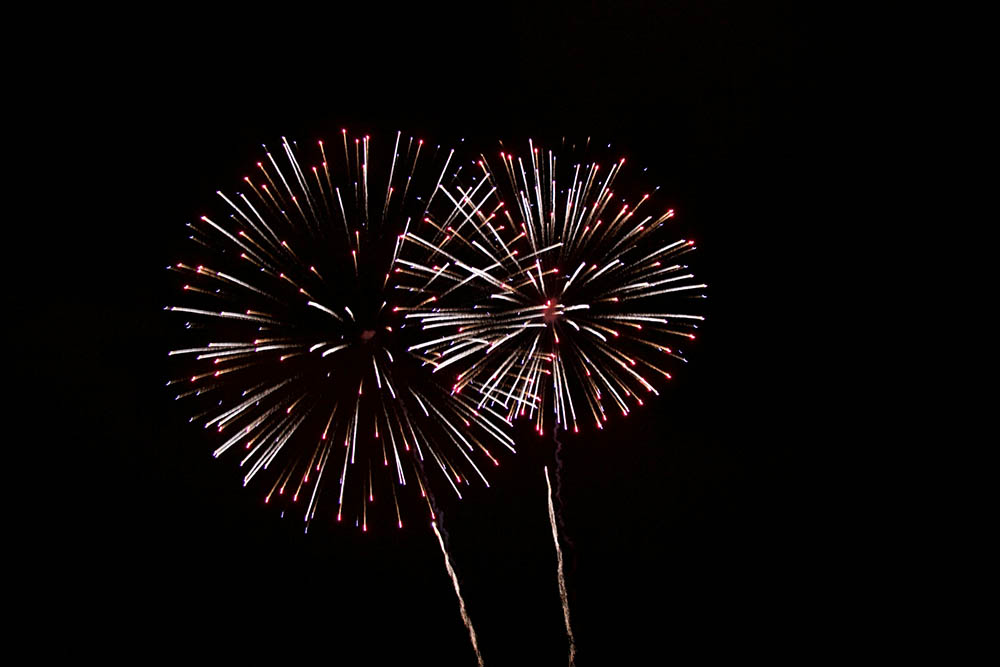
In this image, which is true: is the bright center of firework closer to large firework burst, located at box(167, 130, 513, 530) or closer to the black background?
large firework burst, located at box(167, 130, 513, 530)

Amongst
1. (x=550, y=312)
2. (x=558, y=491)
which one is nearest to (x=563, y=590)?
(x=558, y=491)

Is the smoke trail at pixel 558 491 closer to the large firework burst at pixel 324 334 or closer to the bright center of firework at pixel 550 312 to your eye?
the large firework burst at pixel 324 334

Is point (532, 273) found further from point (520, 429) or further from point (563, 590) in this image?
point (563, 590)

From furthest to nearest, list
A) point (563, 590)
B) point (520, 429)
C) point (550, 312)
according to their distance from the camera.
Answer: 1. point (563, 590)
2. point (520, 429)
3. point (550, 312)

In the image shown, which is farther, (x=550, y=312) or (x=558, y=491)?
(x=558, y=491)

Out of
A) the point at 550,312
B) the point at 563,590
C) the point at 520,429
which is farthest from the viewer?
the point at 563,590

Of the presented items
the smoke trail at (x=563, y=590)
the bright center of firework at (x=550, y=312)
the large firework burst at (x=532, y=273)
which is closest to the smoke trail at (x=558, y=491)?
the smoke trail at (x=563, y=590)

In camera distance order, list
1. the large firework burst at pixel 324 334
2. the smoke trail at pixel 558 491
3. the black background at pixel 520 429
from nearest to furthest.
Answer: the large firework burst at pixel 324 334 < the black background at pixel 520 429 < the smoke trail at pixel 558 491
